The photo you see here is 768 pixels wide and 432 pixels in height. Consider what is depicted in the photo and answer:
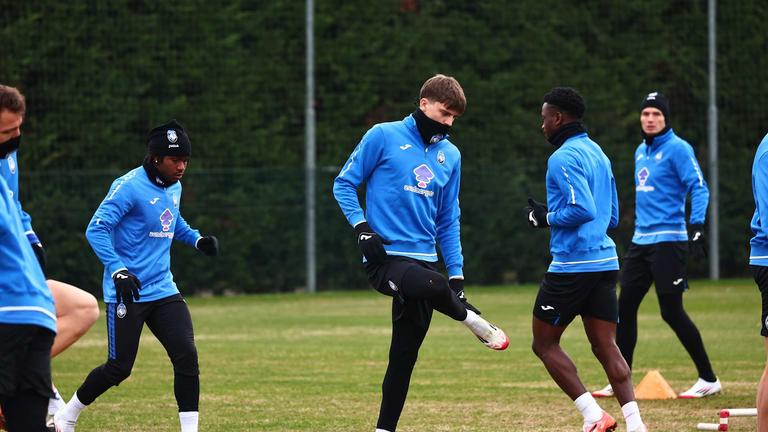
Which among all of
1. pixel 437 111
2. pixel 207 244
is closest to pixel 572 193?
pixel 437 111

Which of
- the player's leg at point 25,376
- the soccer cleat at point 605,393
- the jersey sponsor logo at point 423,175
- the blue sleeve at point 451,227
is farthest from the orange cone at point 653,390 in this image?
the player's leg at point 25,376

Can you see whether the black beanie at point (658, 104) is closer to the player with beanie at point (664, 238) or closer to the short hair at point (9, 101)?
the player with beanie at point (664, 238)

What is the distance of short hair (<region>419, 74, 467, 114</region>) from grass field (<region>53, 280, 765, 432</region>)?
243cm

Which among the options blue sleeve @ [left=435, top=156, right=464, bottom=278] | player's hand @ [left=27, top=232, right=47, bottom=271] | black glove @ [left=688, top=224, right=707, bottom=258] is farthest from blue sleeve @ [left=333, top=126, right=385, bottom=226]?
black glove @ [left=688, top=224, right=707, bottom=258]

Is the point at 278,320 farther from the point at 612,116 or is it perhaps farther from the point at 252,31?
the point at 612,116

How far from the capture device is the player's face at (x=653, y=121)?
1064 cm

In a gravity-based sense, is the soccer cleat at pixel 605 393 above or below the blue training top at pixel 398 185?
below

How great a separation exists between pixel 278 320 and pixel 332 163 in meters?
6.42

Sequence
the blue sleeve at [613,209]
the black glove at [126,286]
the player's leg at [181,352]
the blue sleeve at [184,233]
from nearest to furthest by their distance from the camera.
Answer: the black glove at [126,286]
the player's leg at [181,352]
the blue sleeve at [613,209]
the blue sleeve at [184,233]

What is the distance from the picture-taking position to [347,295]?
23.3 meters

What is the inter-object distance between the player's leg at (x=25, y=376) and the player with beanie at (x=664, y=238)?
19.0 ft

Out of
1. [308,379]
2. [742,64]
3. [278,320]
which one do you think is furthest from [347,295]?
[308,379]

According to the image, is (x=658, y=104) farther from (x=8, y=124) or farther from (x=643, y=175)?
(x=8, y=124)

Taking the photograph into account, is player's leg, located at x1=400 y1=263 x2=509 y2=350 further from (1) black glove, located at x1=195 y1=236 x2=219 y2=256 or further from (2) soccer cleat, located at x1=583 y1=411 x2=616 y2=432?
(1) black glove, located at x1=195 y1=236 x2=219 y2=256
